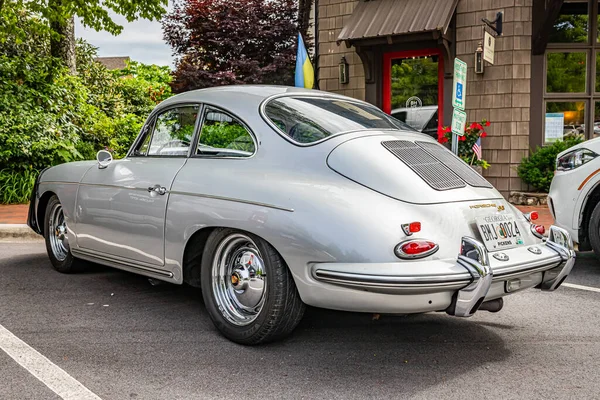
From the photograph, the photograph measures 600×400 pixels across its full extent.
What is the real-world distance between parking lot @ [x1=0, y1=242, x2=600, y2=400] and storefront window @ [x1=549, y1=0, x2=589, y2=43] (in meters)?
7.22

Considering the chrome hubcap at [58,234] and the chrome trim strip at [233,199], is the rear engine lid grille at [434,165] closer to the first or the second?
the chrome trim strip at [233,199]

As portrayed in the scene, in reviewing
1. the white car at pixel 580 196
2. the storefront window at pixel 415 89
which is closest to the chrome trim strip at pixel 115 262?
the white car at pixel 580 196

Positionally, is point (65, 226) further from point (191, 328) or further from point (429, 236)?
point (429, 236)

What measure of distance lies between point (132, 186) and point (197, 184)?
29.3 inches

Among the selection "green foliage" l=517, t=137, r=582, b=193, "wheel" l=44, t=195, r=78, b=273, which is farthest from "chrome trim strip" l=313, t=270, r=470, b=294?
"green foliage" l=517, t=137, r=582, b=193

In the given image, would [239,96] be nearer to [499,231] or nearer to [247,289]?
[247,289]

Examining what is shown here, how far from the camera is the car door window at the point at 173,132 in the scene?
4.83 m

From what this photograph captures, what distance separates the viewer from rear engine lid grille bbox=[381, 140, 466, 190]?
3.97 metres

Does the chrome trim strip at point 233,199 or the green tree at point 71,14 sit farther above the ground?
the green tree at point 71,14

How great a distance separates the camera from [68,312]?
4879 mm

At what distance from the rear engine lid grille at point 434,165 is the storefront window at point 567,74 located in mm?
7894

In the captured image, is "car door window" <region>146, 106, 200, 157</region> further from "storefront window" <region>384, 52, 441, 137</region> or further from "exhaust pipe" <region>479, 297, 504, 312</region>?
"storefront window" <region>384, 52, 441, 137</region>

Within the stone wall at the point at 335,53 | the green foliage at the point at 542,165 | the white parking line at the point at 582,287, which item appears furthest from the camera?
the stone wall at the point at 335,53

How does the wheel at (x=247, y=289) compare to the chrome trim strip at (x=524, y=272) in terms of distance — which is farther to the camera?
the wheel at (x=247, y=289)
